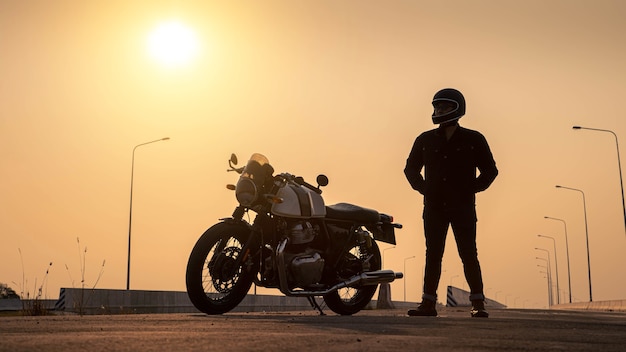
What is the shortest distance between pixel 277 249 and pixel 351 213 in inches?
68.3

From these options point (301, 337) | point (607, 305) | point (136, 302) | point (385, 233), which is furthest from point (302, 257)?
point (607, 305)

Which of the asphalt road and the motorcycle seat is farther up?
the motorcycle seat

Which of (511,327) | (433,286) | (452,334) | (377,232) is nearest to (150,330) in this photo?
(452,334)

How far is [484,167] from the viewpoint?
10.8 meters

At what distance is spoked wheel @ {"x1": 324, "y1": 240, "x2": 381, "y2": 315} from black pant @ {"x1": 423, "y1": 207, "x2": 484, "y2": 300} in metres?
0.91

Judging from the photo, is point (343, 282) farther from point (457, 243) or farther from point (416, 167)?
point (416, 167)

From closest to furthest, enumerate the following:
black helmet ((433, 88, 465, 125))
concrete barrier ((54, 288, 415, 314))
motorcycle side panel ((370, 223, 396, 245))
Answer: black helmet ((433, 88, 465, 125)) → motorcycle side panel ((370, 223, 396, 245)) → concrete barrier ((54, 288, 415, 314))

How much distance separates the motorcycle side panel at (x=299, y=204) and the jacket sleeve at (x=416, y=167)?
1.03 metres

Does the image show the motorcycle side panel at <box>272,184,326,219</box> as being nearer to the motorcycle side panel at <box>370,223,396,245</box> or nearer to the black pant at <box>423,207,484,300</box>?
the black pant at <box>423,207,484,300</box>

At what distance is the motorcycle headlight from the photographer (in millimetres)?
10203

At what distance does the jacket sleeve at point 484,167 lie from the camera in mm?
10688

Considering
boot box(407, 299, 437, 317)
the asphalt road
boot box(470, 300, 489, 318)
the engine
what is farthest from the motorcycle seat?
the asphalt road

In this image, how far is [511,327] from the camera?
7.59 metres

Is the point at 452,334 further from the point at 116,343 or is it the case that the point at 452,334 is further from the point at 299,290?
the point at 299,290
